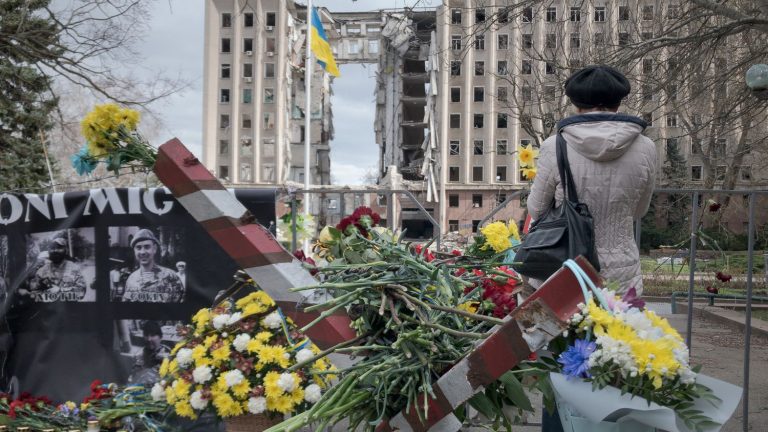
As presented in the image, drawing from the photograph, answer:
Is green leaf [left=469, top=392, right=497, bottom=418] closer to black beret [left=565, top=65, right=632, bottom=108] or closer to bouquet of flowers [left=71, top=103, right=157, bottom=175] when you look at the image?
bouquet of flowers [left=71, top=103, right=157, bottom=175]

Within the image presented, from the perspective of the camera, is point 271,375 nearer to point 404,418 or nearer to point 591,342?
point 404,418

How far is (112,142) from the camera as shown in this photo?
6.86ft

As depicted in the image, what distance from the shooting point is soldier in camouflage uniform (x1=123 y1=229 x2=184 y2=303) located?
4340mm

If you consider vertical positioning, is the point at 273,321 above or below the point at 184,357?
above

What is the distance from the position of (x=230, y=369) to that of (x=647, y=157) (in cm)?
223

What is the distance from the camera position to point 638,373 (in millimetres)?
1181

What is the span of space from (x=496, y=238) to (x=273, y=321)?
1.40 m

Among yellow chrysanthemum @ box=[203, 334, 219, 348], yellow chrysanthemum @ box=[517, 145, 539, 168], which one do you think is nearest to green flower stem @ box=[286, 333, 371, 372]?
yellow chrysanthemum @ box=[203, 334, 219, 348]

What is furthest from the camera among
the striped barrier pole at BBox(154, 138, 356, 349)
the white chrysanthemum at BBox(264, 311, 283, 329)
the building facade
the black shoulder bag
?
the building facade

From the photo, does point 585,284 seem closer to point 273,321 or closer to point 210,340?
point 273,321

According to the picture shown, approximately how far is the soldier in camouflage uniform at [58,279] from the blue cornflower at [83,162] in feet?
8.42

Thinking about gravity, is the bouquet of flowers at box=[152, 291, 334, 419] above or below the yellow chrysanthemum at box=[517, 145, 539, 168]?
below

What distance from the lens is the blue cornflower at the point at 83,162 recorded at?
2108mm

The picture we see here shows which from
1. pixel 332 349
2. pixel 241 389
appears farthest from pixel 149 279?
pixel 332 349
